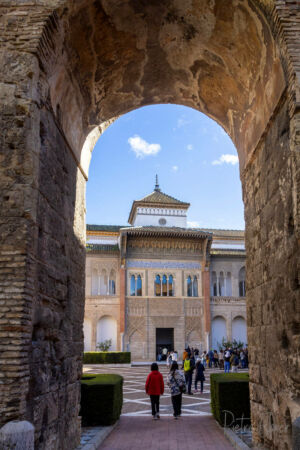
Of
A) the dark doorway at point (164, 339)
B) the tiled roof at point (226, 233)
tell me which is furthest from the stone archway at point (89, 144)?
the tiled roof at point (226, 233)

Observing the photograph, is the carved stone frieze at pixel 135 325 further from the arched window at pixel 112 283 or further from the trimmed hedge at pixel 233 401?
the trimmed hedge at pixel 233 401

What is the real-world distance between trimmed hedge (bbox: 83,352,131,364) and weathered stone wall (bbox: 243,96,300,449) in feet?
74.6

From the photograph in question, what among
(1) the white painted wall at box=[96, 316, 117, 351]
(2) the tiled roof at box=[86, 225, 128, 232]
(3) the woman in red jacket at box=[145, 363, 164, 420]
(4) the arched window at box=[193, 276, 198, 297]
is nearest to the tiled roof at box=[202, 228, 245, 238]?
(4) the arched window at box=[193, 276, 198, 297]

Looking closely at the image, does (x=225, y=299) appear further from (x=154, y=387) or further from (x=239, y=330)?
(x=154, y=387)

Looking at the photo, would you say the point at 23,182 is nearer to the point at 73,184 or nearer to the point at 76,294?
the point at 73,184

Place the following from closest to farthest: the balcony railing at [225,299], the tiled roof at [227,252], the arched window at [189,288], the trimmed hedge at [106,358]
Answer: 1. the trimmed hedge at [106,358]
2. the arched window at [189,288]
3. the balcony railing at [225,299]
4. the tiled roof at [227,252]

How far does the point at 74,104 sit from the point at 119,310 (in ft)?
87.1

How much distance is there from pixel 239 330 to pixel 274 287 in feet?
97.7

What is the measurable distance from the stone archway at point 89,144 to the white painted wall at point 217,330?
27.2m

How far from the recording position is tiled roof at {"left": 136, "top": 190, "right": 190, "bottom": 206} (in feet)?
125

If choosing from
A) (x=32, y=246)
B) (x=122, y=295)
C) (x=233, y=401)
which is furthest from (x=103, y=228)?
(x=32, y=246)

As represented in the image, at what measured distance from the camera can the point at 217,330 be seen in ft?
111

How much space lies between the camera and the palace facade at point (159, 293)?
106 ft

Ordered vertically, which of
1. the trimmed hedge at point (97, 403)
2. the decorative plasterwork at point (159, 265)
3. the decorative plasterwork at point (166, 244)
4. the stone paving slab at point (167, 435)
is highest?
the decorative plasterwork at point (166, 244)
